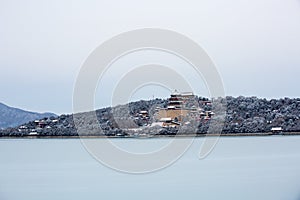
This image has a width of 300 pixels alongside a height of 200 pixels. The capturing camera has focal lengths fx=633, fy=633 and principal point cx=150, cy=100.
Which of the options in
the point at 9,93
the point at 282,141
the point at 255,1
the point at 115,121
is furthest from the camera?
the point at 282,141

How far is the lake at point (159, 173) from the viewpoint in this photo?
745cm

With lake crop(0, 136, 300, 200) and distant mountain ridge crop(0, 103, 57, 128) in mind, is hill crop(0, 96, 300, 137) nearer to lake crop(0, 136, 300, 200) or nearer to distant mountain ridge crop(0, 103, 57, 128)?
distant mountain ridge crop(0, 103, 57, 128)

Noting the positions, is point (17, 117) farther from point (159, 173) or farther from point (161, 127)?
point (159, 173)

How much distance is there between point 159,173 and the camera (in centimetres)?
902

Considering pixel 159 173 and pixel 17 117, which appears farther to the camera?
pixel 159 173

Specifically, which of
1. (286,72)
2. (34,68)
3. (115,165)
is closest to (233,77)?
(286,72)

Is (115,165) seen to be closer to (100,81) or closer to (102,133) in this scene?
(102,133)

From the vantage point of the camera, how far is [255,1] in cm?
860

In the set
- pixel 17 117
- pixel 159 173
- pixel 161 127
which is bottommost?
pixel 159 173

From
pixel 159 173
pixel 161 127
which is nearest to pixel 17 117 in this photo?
pixel 161 127

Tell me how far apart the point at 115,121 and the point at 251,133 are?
231cm

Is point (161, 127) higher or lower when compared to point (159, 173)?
higher

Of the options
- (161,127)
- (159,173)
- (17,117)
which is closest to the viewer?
(161,127)

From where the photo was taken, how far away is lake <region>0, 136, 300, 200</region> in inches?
293
